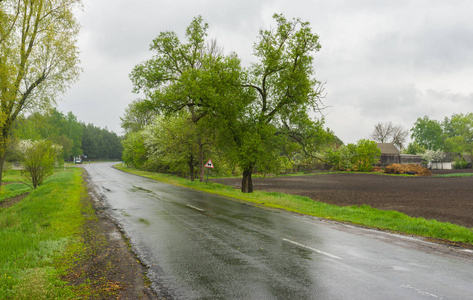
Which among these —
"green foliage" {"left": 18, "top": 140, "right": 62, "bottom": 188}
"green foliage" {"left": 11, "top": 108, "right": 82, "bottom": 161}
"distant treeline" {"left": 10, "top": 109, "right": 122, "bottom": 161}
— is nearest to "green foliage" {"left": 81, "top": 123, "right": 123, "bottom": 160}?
"distant treeline" {"left": 10, "top": 109, "right": 122, "bottom": 161}

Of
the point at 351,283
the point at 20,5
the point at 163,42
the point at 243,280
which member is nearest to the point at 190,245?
the point at 243,280

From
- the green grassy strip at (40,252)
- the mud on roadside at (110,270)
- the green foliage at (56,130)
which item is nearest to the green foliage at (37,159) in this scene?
the green foliage at (56,130)

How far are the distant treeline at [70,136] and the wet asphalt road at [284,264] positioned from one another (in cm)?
1149

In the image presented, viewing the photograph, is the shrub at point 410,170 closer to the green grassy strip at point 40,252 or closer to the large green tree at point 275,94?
the large green tree at point 275,94

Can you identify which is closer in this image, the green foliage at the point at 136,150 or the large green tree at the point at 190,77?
the large green tree at the point at 190,77

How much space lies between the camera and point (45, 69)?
1788cm

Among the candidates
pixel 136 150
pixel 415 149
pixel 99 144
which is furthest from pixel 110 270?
pixel 99 144

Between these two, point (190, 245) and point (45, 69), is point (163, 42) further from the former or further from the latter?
point (190, 245)

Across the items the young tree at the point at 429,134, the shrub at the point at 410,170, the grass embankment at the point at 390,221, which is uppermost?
the young tree at the point at 429,134

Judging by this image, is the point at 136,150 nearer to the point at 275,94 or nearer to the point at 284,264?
the point at 275,94

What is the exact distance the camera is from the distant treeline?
18391mm

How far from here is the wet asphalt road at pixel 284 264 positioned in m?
5.15

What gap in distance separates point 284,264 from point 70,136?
11228 cm

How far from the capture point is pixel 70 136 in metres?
103
